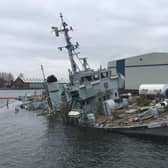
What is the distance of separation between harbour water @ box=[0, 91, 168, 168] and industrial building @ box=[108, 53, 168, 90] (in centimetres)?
2849

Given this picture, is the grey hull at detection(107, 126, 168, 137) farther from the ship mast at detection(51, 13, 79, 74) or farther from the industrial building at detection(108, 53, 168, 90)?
the industrial building at detection(108, 53, 168, 90)

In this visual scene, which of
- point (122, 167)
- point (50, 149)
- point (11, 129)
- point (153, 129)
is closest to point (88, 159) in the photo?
point (122, 167)

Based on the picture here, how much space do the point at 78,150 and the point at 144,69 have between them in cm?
3886

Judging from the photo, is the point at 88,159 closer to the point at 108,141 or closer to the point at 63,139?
the point at 108,141

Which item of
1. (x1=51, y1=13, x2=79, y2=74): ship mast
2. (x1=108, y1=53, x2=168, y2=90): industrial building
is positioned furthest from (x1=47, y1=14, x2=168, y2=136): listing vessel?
(x1=108, y1=53, x2=168, y2=90): industrial building

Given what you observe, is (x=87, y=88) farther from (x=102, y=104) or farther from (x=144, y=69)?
(x=144, y=69)

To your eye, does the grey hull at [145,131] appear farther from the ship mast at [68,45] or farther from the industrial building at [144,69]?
the industrial building at [144,69]

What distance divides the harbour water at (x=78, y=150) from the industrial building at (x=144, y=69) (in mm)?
28494

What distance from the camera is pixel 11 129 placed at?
40.4 m

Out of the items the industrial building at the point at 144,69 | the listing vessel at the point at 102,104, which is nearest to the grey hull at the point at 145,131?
the listing vessel at the point at 102,104

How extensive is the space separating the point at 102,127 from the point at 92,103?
18.5 feet

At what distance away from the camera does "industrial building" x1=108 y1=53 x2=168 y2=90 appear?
59312 millimetres

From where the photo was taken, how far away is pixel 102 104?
37031 millimetres

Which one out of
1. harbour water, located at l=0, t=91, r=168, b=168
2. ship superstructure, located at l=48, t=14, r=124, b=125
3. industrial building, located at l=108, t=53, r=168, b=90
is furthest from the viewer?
industrial building, located at l=108, t=53, r=168, b=90
